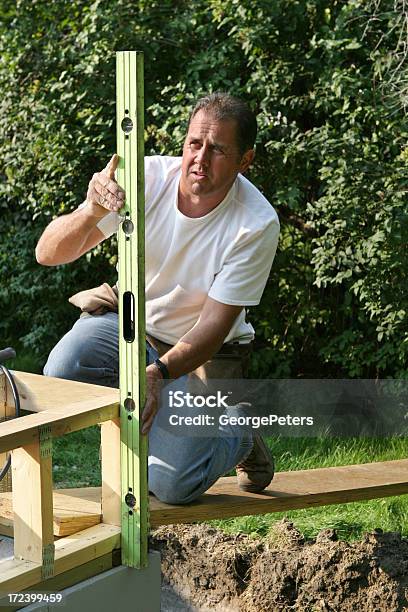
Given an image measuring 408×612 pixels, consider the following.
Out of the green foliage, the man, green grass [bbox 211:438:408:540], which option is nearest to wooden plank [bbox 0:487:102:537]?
the man

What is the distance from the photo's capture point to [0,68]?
593 cm

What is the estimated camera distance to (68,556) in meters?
2.62

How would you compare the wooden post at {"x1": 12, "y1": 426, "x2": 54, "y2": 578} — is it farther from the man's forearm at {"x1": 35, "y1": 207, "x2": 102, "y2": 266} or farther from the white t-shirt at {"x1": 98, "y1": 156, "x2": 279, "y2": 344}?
the white t-shirt at {"x1": 98, "y1": 156, "x2": 279, "y2": 344}

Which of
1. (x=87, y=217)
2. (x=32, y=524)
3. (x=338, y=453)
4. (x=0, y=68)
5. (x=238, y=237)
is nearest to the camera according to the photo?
(x=32, y=524)

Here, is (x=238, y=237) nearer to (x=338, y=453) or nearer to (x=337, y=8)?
(x=338, y=453)

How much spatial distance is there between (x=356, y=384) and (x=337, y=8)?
75.4 inches

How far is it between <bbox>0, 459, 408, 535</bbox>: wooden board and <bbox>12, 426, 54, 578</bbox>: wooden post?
0.64ft

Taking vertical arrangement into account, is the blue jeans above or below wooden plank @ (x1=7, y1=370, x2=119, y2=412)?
below

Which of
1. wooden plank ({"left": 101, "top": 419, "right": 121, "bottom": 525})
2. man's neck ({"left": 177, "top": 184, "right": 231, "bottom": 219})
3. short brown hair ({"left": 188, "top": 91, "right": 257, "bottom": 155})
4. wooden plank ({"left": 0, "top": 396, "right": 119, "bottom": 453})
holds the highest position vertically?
short brown hair ({"left": 188, "top": 91, "right": 257, "bottom": 155})

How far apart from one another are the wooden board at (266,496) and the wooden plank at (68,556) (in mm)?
58

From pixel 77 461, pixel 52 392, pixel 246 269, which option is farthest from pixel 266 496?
pixel 77 461

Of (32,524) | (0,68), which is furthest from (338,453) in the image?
(0,68)

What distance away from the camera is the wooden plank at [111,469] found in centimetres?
271

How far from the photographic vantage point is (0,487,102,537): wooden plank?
2758 millimetres
